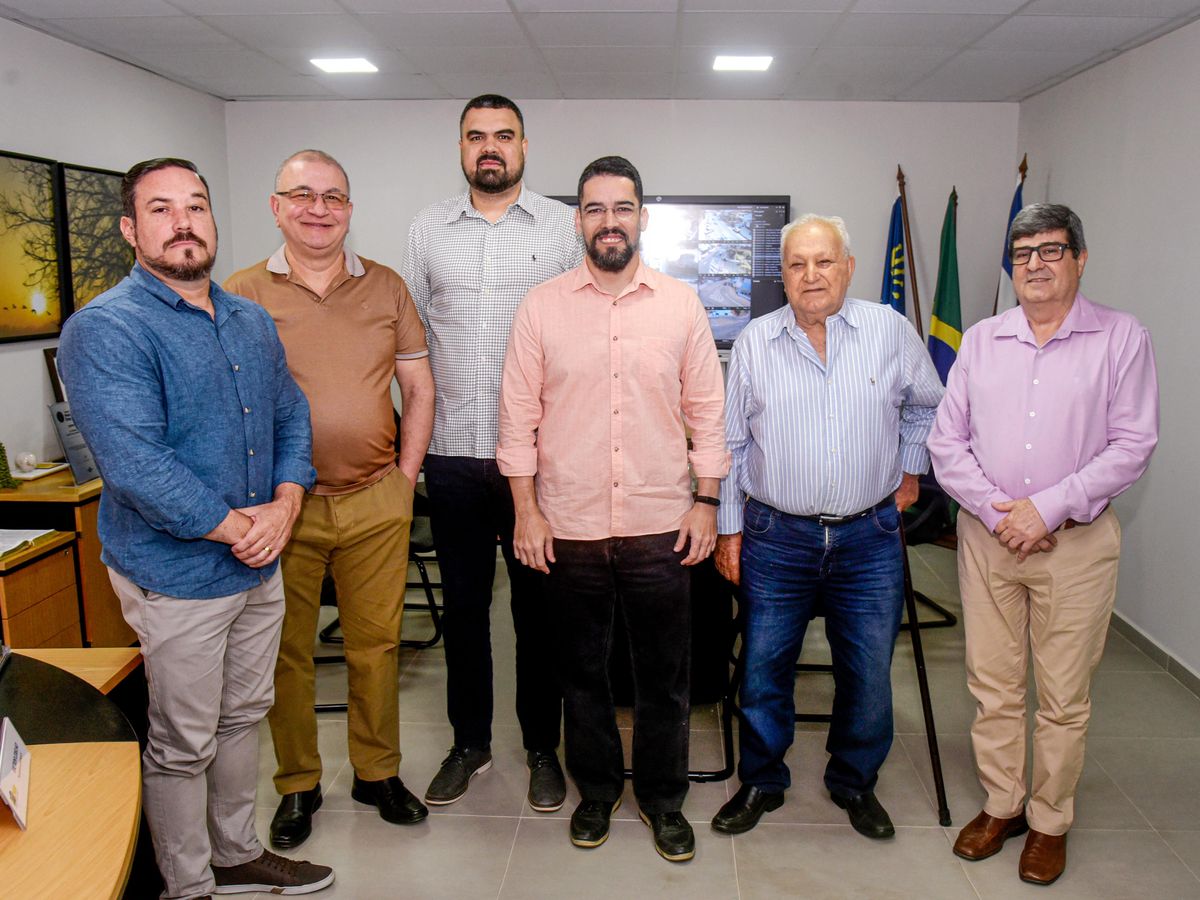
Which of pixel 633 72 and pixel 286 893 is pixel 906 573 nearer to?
pixel 286 893

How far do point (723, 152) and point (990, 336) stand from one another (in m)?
3.85

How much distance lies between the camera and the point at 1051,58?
4.44 m

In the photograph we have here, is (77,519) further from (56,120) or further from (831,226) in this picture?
(831,226)

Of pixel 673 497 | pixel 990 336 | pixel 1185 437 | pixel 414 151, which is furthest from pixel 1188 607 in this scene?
pixel 414 151

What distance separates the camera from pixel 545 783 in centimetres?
271

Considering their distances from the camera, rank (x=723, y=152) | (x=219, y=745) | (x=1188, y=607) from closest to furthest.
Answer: (x=219, y=745) → (x=1188, y=607) → (x=723, y=152)

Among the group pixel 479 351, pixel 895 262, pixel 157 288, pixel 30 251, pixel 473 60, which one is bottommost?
pixel 479 351

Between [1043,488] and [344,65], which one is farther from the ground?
[344,65]

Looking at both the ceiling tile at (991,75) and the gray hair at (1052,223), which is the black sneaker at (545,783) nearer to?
the gray hair at (1052,223)

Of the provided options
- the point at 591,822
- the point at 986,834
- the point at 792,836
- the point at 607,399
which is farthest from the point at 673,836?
the point at 607,399

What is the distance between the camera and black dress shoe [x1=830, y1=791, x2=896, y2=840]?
2529 millimetres

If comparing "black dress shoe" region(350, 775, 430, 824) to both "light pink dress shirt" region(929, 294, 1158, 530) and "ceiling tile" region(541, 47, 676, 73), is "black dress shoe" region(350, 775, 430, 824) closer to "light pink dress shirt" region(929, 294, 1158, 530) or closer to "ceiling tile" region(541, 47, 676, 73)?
"light pink dress shirt" region(929, 294, 1158, 530)

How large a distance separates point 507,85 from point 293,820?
4.21m

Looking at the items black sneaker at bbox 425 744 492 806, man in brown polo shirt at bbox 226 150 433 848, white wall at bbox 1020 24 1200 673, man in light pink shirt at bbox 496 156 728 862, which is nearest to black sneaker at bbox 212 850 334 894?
man in brown polo shirt at bbox 226 150 433 848
